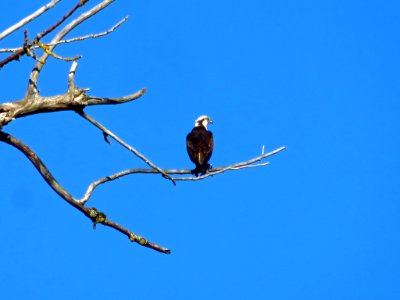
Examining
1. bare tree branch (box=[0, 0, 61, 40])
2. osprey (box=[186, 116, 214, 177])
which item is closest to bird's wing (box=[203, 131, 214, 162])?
osprey (box=[186, 116, 214, 177])

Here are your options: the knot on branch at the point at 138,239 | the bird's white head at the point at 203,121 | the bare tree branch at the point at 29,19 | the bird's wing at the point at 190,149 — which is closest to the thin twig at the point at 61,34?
the bare tree branch at the point at 29,19

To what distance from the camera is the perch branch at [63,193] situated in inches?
208

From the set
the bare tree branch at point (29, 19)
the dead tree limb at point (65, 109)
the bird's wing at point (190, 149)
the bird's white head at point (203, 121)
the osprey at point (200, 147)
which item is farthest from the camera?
the bird's white head at point (203, 121)

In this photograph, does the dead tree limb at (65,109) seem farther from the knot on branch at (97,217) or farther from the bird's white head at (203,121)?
the bird's white head at (203,121)

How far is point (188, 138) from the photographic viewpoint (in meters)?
12.8

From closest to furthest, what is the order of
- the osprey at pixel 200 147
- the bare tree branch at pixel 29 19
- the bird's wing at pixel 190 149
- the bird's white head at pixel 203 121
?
the bare tree branch at pixel 29 19 → the osprey at pixel 200 147 → the bird's wing at pixel 190 149 → the bird's white head at pixel 203 121

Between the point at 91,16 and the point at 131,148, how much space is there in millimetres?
925

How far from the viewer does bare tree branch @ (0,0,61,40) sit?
4.24 metres

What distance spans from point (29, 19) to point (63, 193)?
1431 millimetres

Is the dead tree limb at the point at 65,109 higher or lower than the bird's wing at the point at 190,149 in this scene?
lower

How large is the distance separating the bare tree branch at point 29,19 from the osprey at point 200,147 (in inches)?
289

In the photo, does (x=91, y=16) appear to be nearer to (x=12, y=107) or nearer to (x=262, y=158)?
(x=12, y=107)

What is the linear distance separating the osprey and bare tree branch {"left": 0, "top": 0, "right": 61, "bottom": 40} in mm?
7346

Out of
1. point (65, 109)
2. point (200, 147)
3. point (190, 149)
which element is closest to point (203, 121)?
point (190, 149)
